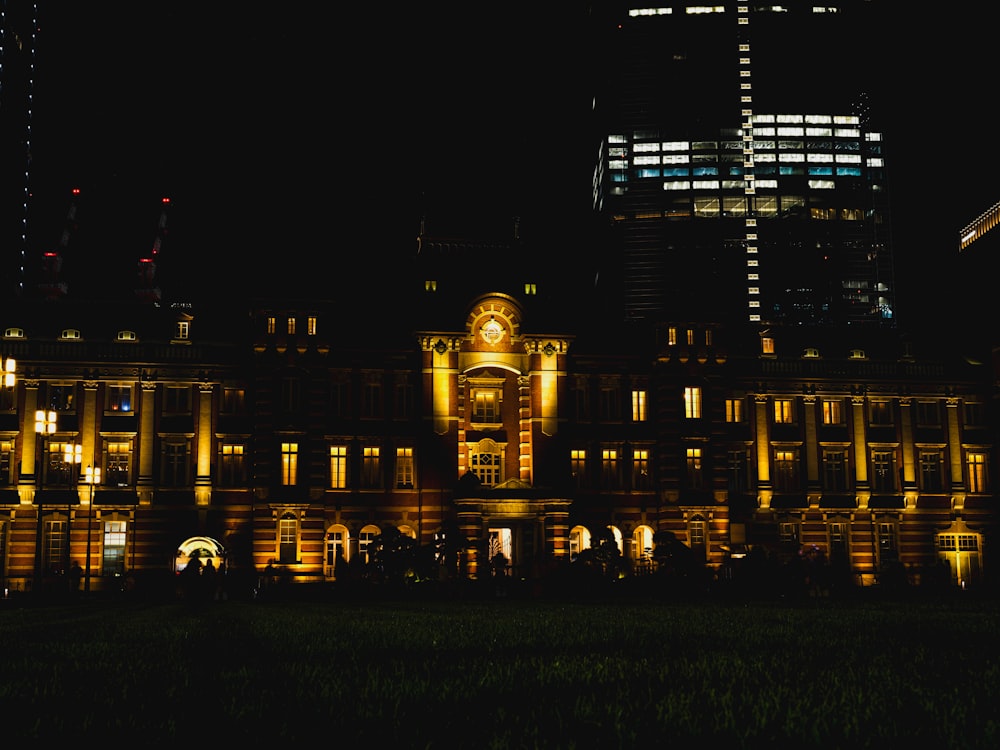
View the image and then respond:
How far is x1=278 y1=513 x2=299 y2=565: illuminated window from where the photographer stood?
58.1m

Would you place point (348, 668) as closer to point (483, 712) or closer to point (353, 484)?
point (483, 712)

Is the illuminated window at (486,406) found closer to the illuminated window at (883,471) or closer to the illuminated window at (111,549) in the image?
the illuminated window at (111,549)

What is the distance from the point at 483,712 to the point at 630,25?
141970 mm

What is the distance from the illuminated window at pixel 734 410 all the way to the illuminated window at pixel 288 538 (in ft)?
74.6

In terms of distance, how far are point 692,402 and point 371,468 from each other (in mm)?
16471

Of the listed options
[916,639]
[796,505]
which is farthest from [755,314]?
[916,639]

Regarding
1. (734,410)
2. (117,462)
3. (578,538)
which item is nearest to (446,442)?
(578,538)

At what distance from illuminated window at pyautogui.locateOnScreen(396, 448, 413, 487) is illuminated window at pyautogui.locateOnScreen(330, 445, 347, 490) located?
2548 millimetres

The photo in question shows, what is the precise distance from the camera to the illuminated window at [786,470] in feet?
213

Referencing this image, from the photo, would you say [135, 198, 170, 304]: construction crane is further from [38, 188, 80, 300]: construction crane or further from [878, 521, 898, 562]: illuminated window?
[878, 521, 898, 562]: illuminated window

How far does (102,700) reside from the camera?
8508mm

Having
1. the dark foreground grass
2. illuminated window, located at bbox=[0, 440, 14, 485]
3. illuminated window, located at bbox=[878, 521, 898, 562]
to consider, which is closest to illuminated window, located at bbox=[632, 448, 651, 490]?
illuminated window, located at bbox=[878, 521, 898, 562]

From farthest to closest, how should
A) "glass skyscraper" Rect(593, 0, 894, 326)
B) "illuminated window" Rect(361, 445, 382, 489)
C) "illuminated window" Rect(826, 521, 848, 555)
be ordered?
"glass skyscraper" Rect(593, 0, 894, 326) → "illuminated window" Rect(826, 521, 848, 555) → "illuminated window" Rect(361, 445, 382, 489)

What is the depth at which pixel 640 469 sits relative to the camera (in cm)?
6253
